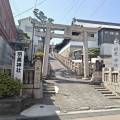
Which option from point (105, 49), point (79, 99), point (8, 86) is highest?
point (105, 49)

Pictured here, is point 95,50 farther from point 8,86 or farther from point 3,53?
point 8,86

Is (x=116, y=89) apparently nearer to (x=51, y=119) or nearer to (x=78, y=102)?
(x=78, y=102)

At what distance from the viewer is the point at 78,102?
10.4 m

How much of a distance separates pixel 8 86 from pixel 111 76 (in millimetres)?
8086

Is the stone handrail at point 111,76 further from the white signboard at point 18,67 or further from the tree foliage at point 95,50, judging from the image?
the tree foliage at point 95,50

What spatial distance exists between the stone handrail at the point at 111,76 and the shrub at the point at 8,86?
7.19 meters

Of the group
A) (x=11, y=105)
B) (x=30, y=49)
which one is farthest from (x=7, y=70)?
(x=30, y=49)

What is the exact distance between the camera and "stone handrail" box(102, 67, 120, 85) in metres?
12.7

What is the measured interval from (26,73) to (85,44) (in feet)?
32.1

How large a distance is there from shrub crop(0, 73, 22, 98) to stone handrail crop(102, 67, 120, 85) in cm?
719

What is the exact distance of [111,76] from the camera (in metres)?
13.5

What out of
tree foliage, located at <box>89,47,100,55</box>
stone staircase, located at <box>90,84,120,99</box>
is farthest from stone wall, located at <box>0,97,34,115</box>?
tree foliage, located at <box>89,47,100,55</box>

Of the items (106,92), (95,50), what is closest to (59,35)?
(106,92)

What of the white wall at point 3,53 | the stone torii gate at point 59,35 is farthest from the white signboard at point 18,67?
the stone torii gate at point 59,35
